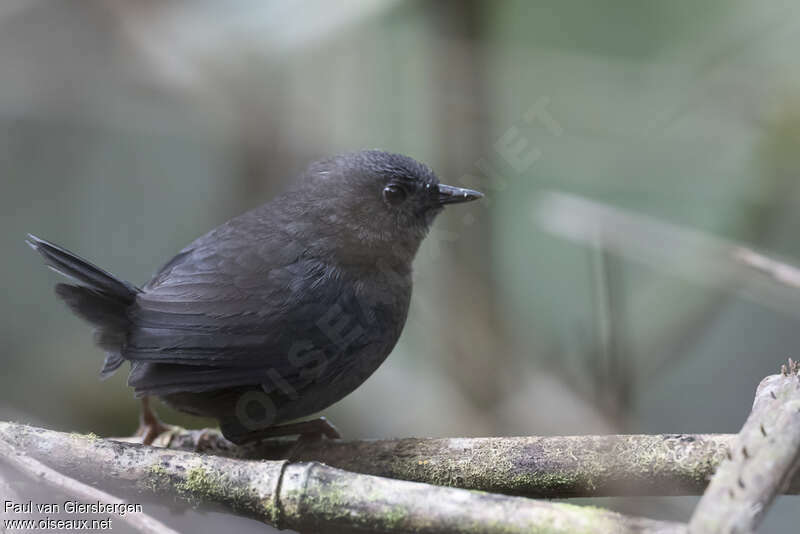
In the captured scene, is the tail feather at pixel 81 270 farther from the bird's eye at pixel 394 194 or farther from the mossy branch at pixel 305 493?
the bird's eye at pixel 394 194

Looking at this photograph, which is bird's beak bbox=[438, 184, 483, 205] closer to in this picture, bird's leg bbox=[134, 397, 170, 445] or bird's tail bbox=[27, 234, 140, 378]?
bird's tail bbox=[27, 234, 140, 378]

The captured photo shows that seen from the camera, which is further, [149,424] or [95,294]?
[149,424]

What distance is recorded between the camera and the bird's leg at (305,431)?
3067 millimetres

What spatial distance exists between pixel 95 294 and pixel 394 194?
1256mm

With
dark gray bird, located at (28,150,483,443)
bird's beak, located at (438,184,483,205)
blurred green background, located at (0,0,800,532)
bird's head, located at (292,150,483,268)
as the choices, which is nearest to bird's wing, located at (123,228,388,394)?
dark gray bird, located at (28,150,483,443)

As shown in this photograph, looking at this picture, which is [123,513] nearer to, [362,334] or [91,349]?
[362,334]

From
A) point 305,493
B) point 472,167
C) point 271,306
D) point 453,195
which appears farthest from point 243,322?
point 472,167

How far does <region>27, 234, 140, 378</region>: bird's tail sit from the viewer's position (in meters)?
2.70

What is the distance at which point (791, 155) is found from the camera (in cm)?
480

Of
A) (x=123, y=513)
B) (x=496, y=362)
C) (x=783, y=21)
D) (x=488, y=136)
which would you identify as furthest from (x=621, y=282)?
(x=123, y=513)

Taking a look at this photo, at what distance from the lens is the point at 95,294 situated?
283 centimetres

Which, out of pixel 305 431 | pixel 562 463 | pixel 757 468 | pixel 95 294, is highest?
pixel 95 294

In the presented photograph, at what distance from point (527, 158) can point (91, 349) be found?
11.5ft

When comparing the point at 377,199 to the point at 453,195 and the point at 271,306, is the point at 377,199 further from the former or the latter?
the point at 271,306
